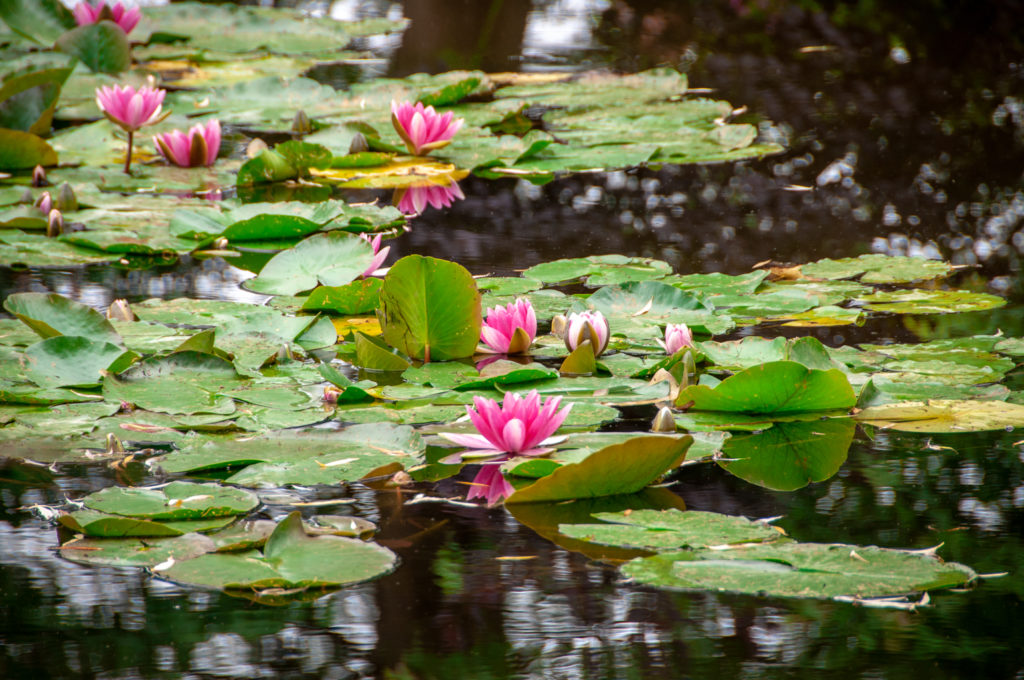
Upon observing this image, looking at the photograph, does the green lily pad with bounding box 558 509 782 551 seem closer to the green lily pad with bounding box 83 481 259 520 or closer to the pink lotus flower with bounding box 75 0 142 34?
the green lily pad with bounding box 83 481 259 520

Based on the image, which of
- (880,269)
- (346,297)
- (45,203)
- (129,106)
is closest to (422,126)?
(129,106)

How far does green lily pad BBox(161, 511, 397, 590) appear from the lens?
1434mm

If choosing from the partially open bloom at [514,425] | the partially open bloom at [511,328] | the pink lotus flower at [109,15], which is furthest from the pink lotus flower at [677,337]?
the pink lotus flower at [109,15]

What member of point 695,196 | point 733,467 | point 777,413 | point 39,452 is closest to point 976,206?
point 695,196

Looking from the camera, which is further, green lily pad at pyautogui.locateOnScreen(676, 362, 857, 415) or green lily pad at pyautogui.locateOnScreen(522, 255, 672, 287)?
green lily pad at pyautogui.locateOnScreen(522, 255, 672, 287)

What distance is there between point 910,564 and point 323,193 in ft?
8.65

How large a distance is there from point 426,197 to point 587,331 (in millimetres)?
1573

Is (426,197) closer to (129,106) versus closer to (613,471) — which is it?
(129,106)

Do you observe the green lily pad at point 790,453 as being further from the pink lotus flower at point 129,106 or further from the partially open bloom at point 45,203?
the pink lotus flower at point 129,106

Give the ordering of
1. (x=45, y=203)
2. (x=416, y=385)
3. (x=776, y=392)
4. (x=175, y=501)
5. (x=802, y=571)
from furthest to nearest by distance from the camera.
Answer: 1. (x=45, y=203)
2. (x=416, y=385)
3. (x=776, y=392)
4. (x=175, y=501)
5. (x=802, y=571)

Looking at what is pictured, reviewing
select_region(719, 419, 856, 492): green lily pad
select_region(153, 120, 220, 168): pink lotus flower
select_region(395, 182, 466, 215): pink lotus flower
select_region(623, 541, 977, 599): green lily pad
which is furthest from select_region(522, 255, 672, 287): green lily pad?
select_region(153, 120, 220, 168): pink lotus flower

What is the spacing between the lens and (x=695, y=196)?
3.55 meters

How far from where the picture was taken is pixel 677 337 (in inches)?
86.9

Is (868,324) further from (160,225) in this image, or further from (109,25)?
(109,25)
